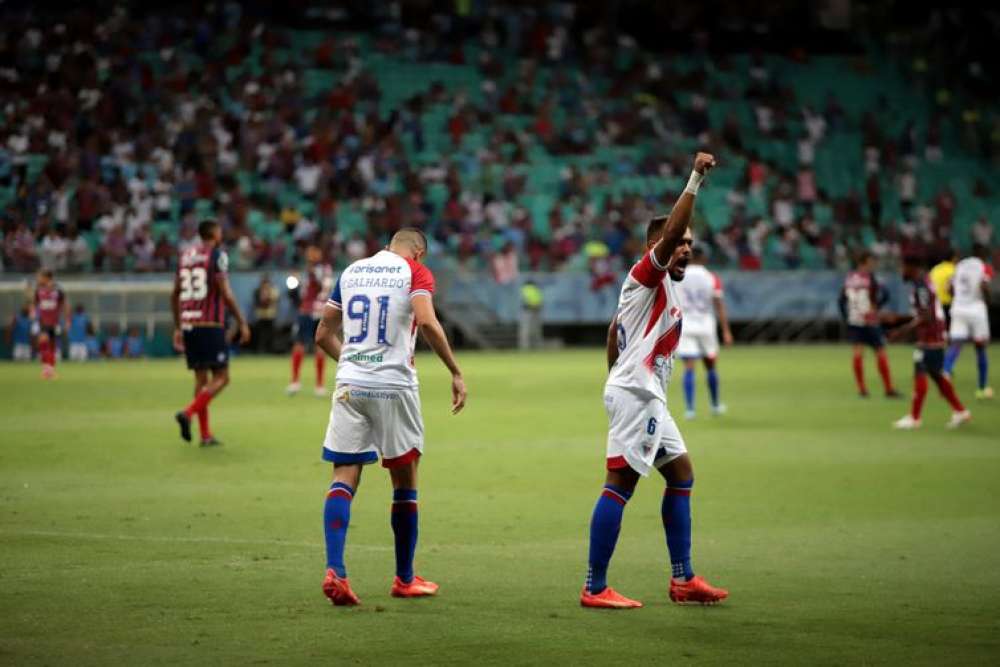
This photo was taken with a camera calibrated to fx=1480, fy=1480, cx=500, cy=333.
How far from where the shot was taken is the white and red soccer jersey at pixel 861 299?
78.9 ft

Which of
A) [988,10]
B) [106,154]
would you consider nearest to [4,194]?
[106,154]

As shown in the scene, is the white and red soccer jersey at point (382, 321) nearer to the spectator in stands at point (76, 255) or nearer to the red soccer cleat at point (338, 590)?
the red soccer cleat at point (338, 590)

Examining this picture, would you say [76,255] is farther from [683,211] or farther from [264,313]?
[683,211]

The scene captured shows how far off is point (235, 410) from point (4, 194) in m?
18.8

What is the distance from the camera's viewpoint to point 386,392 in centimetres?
827

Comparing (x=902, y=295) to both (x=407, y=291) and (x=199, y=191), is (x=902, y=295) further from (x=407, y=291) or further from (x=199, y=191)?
(x=407, y=291)

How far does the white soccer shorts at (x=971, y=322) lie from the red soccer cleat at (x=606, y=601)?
17159 millimetres

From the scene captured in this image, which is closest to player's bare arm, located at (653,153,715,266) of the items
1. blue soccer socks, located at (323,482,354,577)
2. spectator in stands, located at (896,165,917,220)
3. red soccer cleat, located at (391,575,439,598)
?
blue soccer socks, located at (323,482,354,577)

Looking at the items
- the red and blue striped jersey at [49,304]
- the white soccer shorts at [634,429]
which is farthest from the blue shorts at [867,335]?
the white soccer shorts at [634,429]

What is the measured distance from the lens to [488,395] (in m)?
24.2

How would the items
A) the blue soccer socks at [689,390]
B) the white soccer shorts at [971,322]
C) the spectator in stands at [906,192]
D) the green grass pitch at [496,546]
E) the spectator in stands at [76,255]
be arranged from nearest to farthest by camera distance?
the green grass pitch at [496,546] → the blue soccer socks at [689,390] → the white soccer shorts at [971,322] → the spectator in stands at [76,255] → the spectator in stands at [906,192]

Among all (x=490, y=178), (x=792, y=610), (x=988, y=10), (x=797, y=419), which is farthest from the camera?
(x=988, y=10)

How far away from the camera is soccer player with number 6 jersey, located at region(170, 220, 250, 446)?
16.0 meters

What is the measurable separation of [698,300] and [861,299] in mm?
4894
